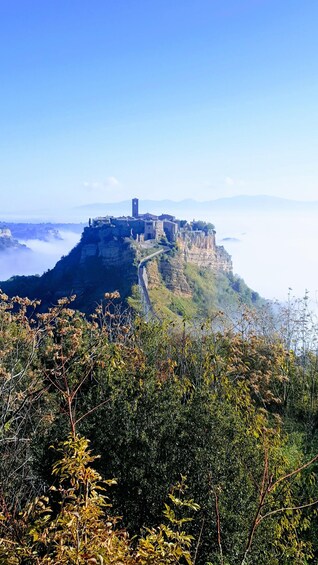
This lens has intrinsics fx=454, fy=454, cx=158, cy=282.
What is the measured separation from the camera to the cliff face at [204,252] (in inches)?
3457

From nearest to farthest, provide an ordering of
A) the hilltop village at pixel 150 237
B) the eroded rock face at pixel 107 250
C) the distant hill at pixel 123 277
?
the distant hill at pixel 123 277 → the eroded rock face at pixel 107 250 → the hilltop village at pixel 150 237

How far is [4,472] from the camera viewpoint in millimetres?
7102

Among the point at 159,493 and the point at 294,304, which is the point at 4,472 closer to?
the point at 159,493

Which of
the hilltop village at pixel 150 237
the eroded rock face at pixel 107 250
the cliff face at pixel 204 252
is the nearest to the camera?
the eroded rock face at pixel 107 250

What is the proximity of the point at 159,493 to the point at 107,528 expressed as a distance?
3.18 metres

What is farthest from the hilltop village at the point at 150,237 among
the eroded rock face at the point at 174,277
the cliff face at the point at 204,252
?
the eroded rock face at the point at 174,277

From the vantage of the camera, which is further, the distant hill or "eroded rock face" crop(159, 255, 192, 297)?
"eroded rock face" crop(159, 255, 192, 297)

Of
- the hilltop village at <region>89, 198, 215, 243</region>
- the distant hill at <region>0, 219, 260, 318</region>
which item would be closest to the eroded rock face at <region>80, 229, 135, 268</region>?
the distant hill at <region>0, 219, 260, 318</region>

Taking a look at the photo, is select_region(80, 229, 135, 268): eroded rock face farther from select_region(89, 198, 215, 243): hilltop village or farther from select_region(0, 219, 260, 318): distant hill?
select_region(89, 198, 215, 243): hilltop village

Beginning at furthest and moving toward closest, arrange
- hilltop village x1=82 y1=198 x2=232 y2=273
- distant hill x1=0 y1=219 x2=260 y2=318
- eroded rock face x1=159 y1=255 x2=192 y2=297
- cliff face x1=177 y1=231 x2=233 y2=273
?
cliff face x1=177 y1=231 x2=233 y2=273 < hilltop village x1=82 y1=198 x2=232 y2=273 < eroded rock face x1=159 y1=255 x2=192 y2=297 < distant hill x1=0 y1=219 x2=260 y2=318

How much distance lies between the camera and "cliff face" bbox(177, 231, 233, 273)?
3457 inches

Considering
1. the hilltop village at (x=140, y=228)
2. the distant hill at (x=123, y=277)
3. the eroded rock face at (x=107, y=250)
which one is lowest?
the distant hill at (x=123, y=277)

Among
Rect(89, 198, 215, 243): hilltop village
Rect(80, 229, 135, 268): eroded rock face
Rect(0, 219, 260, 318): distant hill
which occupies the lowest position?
Rect(0, 219, 260, 318): distant hill

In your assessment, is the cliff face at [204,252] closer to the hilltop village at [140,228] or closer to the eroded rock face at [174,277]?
the hilltop village at [140,228]
